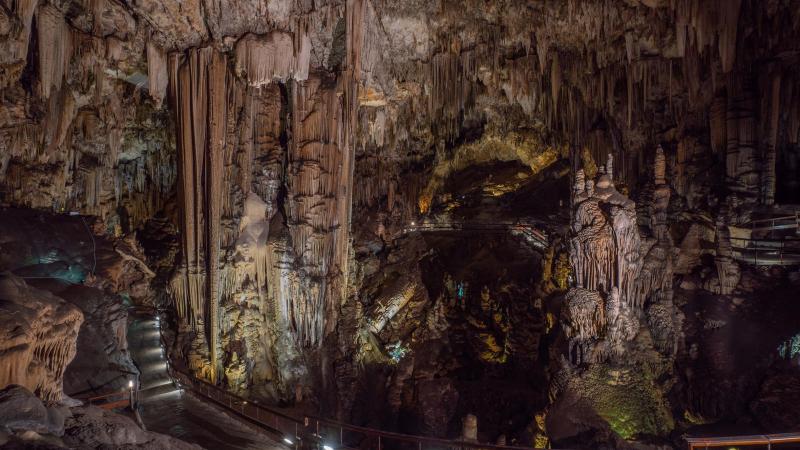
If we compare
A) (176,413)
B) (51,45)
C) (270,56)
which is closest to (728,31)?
(270,56)

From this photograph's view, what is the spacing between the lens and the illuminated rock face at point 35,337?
12.5ft

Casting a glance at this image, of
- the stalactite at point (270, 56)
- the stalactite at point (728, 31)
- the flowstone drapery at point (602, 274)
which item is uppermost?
the stalactite at point (728, 31)

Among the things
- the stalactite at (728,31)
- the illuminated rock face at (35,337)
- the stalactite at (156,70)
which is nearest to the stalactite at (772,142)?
the stalactite at (728,31)

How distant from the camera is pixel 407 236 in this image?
19125 mm

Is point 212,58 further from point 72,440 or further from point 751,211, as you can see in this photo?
point 751,211

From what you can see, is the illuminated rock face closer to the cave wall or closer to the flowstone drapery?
the cave wall

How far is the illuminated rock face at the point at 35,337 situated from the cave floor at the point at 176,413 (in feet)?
10.4

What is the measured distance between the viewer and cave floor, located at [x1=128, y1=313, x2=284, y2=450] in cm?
725

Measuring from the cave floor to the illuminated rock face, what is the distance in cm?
317

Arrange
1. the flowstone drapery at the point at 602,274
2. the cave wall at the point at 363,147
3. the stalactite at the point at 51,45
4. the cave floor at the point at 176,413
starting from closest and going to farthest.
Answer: the cave floor at the point at 176,413, the stalactite at the point at 51,45, the flowstone drapery at the point at 602,274, the cave wall at the point at 363,147

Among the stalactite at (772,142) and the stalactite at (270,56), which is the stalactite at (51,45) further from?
the stalactite at (772,142)

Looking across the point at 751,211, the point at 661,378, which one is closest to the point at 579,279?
the point at 661,378

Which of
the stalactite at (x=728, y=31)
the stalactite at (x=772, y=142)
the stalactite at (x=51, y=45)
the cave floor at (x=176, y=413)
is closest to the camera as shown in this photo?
the cave floor at (x=176, y=413)

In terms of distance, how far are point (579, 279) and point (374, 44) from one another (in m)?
8.35
